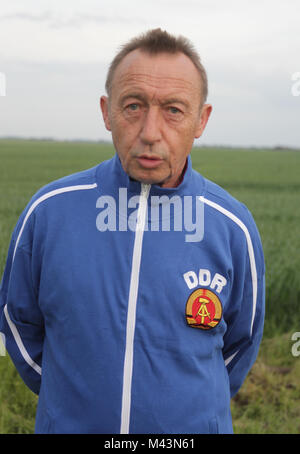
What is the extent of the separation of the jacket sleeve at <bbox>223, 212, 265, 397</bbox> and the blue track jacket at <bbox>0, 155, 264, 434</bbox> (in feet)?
0.19

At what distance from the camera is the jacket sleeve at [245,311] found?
1.90 meters

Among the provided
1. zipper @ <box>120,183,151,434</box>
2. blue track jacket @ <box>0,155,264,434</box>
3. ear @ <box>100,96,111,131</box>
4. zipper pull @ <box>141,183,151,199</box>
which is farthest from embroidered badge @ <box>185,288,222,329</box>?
ear @ <box>100,96,111,131</box>

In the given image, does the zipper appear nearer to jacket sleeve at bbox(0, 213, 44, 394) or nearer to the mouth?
the mouth

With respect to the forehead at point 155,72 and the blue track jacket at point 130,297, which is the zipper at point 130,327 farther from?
the forehead at point 155,72

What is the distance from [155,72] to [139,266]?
2.09ft

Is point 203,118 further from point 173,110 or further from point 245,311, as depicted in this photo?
point 245,311

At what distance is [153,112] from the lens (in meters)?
1.63

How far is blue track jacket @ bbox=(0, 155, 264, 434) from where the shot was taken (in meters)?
1.67

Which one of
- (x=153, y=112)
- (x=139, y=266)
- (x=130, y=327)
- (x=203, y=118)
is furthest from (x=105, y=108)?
(x=130, y=327)

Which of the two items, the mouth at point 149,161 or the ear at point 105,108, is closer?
the mouth at point 149,161

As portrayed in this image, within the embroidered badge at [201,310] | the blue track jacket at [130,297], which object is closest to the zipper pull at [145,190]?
the blue track jacket at [130,297]
